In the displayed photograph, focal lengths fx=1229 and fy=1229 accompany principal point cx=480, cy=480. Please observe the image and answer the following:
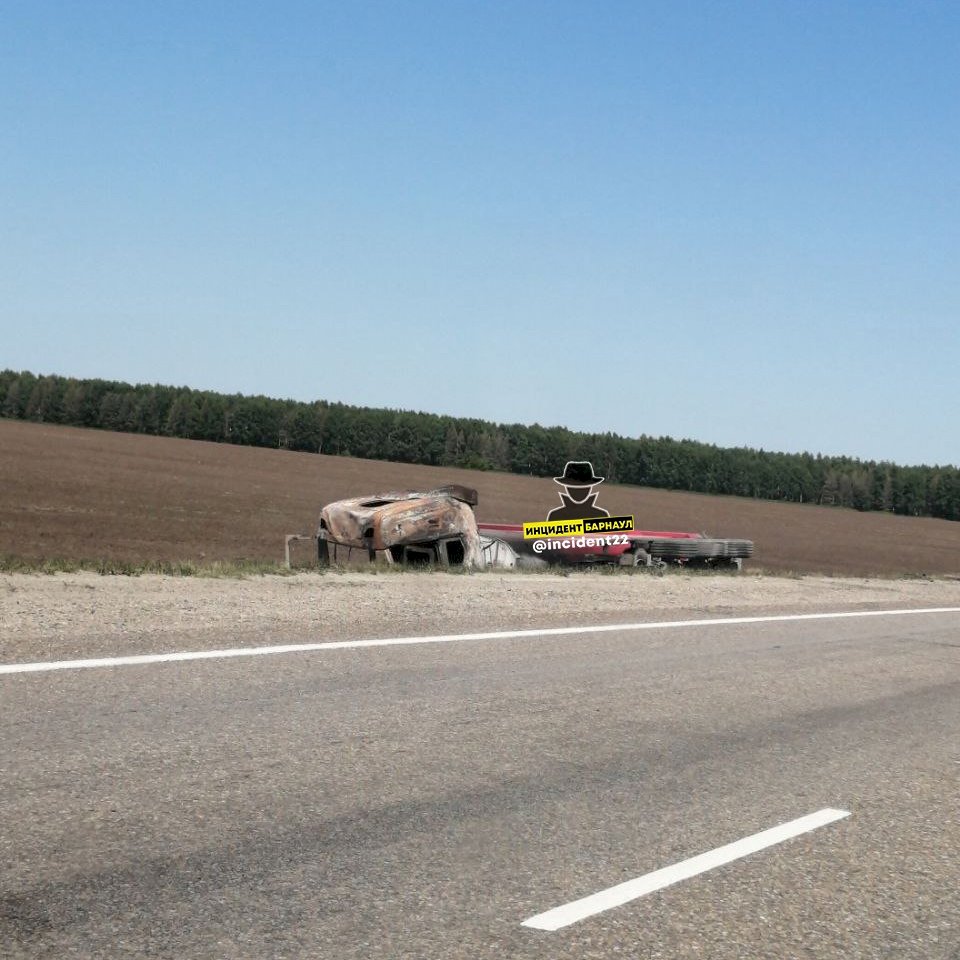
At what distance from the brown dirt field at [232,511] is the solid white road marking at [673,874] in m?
19.1

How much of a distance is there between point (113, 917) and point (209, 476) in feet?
196

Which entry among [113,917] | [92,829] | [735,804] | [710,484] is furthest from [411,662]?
[710,484]

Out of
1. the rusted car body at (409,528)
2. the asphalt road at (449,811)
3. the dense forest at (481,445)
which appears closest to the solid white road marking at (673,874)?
the asphalt road at (449,811)

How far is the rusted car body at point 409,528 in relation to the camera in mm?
20688

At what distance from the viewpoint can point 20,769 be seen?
571 cm

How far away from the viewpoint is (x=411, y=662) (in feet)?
31.7

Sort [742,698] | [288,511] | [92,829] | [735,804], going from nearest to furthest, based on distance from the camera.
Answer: [92,829], [735,804], [742,698], [288,511]

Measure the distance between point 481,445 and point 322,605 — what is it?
14041cm

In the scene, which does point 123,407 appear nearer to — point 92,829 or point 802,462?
point 802,462

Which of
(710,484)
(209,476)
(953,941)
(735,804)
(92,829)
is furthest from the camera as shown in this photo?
(710,484)

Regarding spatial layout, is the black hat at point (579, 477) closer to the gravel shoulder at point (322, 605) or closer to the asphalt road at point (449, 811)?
the gravel shoulder at point (322, 605)

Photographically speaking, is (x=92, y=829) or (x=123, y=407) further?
(x=123, y=407)

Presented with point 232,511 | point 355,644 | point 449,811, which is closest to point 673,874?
point 449,811

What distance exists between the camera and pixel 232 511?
41938 millimetres
